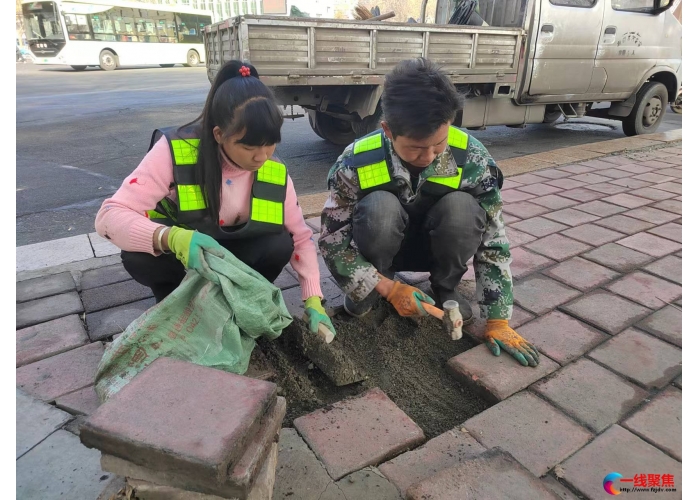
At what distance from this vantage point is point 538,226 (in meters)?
3.05

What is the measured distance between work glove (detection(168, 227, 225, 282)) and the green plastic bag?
0.05 feet

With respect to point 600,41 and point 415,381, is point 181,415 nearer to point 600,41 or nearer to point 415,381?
point 415,381

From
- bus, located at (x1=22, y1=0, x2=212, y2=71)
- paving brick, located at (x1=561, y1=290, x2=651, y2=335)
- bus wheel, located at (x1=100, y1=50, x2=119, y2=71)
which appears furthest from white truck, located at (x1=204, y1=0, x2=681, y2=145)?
bus wheel, located at (x1=100, y1=50, x2=119, y2=71)

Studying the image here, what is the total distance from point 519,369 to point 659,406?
0.44 meters

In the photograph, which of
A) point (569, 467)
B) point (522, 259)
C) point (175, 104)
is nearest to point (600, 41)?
point (522, 259)

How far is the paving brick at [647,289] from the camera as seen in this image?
7.12 ft

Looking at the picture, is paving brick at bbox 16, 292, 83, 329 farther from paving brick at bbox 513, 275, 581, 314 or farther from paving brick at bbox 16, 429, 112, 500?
paving brick at bbox 513, 275, 581, 314

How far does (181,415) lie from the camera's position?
105cm

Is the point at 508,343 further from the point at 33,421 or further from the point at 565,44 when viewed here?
the point at 565,44

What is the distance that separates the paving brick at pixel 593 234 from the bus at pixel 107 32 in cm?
1865

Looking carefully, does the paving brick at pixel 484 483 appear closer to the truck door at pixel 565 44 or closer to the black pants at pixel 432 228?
the black pants at pixel 432 228

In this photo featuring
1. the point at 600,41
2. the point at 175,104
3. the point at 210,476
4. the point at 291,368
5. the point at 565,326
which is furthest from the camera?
the point at 175,104

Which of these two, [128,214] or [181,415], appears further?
[128,214]

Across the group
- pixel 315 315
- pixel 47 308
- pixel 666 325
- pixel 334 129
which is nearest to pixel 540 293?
pixel 666 325
